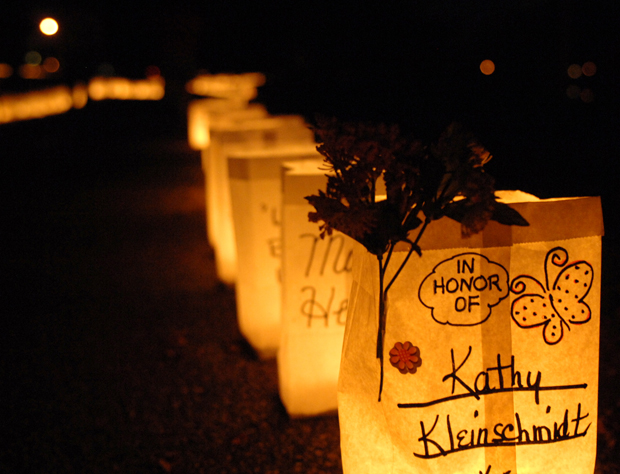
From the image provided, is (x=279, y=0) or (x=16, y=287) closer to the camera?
(x=16, y=287)

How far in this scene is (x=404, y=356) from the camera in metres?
2.10

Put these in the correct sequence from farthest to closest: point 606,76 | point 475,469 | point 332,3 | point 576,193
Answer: point 606,76 < point 576,193 < point 332,3 < point 475,469

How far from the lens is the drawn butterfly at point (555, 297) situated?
6.95 ft

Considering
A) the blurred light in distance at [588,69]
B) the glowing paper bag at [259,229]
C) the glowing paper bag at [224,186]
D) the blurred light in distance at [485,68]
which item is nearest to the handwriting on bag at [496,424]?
the blurred light in distance at [485,68]

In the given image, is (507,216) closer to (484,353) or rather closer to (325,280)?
(484,353)

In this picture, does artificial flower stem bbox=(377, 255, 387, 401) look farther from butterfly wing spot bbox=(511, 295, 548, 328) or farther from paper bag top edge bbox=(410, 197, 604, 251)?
butterfly wing spot bbox=(511, 295, 548, 328)

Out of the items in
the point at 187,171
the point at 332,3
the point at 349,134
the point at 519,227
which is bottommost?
the point at 187,171

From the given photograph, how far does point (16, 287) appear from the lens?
240 inches

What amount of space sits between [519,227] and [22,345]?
4054mm

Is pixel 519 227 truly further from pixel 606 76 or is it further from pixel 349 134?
pixel 606 76

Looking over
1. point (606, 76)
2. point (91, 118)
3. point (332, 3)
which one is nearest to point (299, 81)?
point (91, 118)

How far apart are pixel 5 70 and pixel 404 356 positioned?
3473cm

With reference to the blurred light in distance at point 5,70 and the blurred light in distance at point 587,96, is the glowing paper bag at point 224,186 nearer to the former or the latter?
the blurred light in distance at point 587,96

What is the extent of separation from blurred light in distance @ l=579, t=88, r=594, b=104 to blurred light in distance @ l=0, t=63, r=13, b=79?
25.0m
